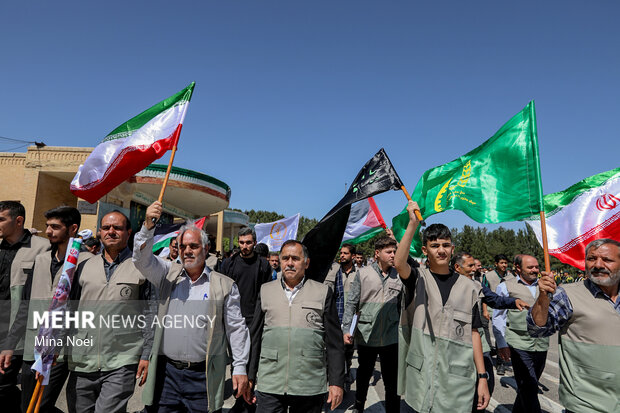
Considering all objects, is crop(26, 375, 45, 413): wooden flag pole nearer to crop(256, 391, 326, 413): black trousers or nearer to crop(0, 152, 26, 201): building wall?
crop(256, 391, 326, 413): black trousers

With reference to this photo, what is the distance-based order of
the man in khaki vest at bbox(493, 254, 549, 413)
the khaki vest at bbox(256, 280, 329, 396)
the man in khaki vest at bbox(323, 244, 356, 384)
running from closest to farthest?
the khaki vest at bbox(256, 280, 329, 396) < the man in khaki vest at bbox(493, 254, 549, 413) < the man in khaki vest at bbox(323, 244, 356, 384)

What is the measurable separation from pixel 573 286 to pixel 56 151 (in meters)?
22.6

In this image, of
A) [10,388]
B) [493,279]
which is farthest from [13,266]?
[493,279]

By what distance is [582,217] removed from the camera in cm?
381

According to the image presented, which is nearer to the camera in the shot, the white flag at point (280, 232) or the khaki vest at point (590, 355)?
the khaki vest at point (590, 355)

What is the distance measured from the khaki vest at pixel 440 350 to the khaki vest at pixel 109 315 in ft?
7.55

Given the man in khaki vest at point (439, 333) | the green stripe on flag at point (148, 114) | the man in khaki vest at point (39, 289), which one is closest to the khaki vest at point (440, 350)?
the man in khaki vest at point (439, 333)

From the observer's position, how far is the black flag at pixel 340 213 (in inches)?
142

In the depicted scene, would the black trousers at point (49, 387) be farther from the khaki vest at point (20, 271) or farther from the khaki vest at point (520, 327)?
the khaki vest at point (520, 327)

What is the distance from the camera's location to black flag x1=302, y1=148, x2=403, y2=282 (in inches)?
142

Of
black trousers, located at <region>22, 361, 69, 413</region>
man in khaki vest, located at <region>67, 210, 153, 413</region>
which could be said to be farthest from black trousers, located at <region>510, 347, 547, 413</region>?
black trousers, located at <region>22, 361, 69, 413</region>

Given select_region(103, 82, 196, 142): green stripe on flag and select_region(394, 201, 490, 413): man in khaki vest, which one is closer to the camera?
select_region(394, 201, 490, 413): man in khaki vest

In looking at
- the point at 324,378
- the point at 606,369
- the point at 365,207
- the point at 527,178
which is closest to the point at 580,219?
the point at 527,178

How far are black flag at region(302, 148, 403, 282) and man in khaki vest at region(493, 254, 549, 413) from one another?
2.52 meters
